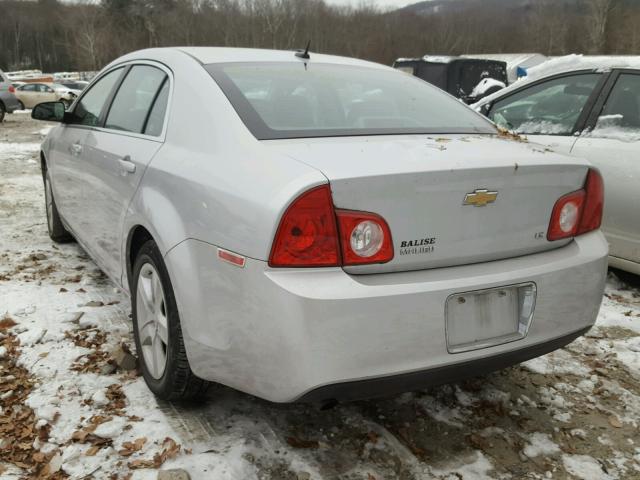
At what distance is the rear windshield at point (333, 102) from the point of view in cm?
236

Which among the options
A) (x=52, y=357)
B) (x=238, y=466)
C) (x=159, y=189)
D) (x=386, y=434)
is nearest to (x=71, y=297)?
(x=52, y=357)

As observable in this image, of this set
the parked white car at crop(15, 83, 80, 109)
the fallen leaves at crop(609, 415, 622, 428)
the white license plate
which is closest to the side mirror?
the white license plate

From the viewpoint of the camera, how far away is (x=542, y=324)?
7.25ft

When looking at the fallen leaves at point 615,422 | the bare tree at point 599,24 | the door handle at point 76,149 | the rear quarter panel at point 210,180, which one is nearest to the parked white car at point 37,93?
the door handle at point 76,149

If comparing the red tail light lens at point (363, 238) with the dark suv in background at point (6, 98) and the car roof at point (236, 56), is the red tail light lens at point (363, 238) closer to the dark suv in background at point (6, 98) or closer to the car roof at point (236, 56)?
the car roof at point (236, 56)

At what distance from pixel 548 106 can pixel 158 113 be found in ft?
10.9

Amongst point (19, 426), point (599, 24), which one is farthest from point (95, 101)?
point (599, 24)

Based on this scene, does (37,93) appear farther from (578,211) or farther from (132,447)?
(578,211)

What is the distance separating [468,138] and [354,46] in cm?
8706

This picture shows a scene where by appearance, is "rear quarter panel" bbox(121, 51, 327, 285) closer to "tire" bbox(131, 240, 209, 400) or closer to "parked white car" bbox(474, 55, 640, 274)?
"tire" bbox(131, 240, 209, 400)

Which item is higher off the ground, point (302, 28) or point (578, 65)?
point (302, 28)

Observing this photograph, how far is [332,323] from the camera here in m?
1.83

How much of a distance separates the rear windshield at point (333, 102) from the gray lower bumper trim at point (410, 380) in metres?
0.94

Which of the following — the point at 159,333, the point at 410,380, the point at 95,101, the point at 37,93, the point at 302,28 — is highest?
the point at 302,28
